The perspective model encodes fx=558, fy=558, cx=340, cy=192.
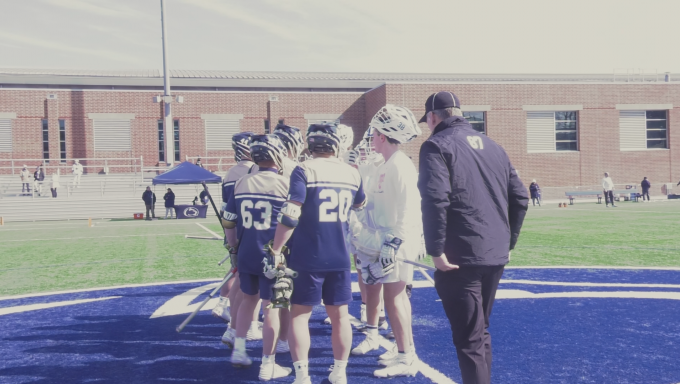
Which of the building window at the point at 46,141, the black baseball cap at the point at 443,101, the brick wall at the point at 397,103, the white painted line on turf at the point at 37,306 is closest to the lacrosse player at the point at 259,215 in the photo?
the black baseball cap at the point at 443,101

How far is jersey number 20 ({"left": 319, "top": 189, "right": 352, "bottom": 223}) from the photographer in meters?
4.33

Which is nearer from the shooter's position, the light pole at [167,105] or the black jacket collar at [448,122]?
the black jacket collar at [448,122]

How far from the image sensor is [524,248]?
42.7 ft

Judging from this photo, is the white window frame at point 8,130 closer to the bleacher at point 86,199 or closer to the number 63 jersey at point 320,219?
the bleacher at point 86,199

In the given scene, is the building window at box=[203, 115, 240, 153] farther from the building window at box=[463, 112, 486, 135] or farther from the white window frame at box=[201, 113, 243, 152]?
the building window at box=[463, 112, 486, 135]

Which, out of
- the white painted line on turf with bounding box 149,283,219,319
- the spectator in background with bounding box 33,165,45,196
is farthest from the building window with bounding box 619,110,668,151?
the white painted line on turf with bounding box 149,283,219,319

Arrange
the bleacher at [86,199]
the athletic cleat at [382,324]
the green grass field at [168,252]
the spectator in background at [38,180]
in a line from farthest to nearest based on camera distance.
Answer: the spectator in background at [38,180], the bleacher at [86,199], the green grass field at [168,252], the athletic cleat at [382,324]

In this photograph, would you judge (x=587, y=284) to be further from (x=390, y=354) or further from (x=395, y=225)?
(x=395, y=225)

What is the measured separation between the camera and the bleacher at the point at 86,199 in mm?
28938

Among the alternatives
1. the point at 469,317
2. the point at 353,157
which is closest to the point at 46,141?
the point at 353,157

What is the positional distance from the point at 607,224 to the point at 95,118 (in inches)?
1285

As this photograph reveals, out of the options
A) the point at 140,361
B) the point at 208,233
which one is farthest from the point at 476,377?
the point at 208,233

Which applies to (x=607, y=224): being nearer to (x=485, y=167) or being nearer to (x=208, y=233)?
(x=208, y=233)

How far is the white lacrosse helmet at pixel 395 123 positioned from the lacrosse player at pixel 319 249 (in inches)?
24.2
